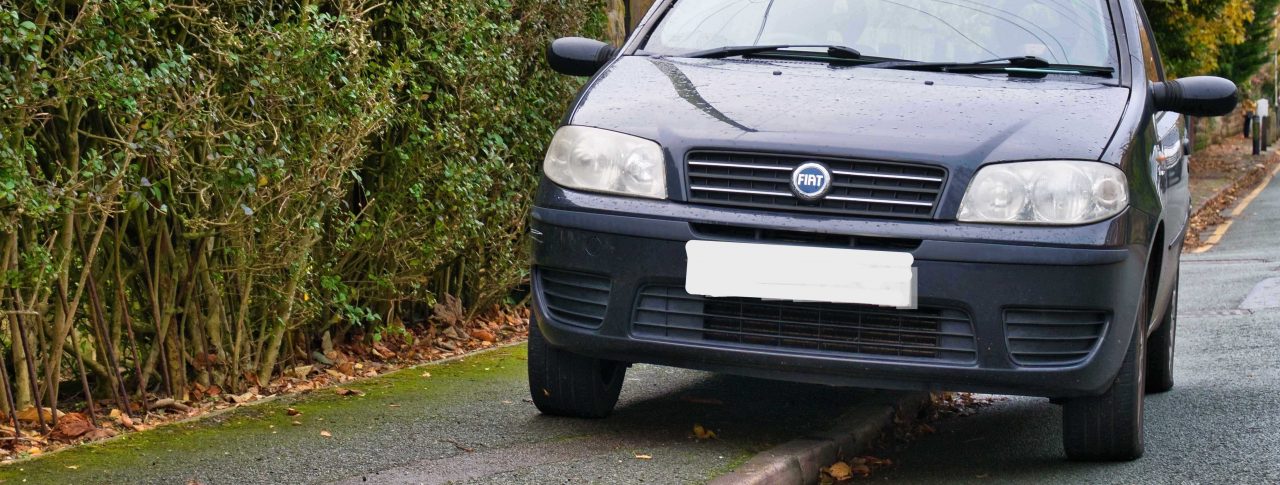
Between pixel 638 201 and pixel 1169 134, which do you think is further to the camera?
pixel 1169 134

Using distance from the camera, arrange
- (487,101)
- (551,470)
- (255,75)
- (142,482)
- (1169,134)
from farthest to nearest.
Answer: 1. (487,101)
2. (1169,134)
3. (255,75)
4. (551,470)
5. (142,482)

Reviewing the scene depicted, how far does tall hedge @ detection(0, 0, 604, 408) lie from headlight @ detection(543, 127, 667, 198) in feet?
3.32

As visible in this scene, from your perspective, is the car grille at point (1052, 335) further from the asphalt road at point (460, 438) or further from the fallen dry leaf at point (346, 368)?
the fallen dry leaf at point (346, 368)

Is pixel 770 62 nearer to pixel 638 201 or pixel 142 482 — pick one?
pixel 638 201

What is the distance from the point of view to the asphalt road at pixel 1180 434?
488 centimetres

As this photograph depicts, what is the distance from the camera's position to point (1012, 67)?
16.4 feet

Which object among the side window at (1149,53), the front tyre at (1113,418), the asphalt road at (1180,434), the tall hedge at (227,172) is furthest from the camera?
the side window at (1149,53)

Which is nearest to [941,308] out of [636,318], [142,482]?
[636,318]

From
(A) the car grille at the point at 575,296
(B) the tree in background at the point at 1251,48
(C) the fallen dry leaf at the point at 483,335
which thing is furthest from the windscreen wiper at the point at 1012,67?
(B) the tree in background at the point at 1251,48

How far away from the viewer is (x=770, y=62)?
17.0 feet

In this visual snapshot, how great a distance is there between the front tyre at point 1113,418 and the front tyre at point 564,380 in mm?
1530

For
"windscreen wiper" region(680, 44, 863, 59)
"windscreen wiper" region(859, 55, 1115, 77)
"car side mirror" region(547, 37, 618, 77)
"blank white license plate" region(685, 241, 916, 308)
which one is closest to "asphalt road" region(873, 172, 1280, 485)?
"blank white license plate" region(685, 241, 916, 308)

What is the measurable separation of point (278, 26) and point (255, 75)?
19 centimetres

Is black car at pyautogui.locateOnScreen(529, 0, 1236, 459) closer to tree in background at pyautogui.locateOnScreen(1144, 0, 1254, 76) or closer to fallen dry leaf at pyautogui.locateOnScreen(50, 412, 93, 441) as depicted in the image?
fallen dry leaf at pyautogui.locateOnScreen(50, 412, 93, 441)
